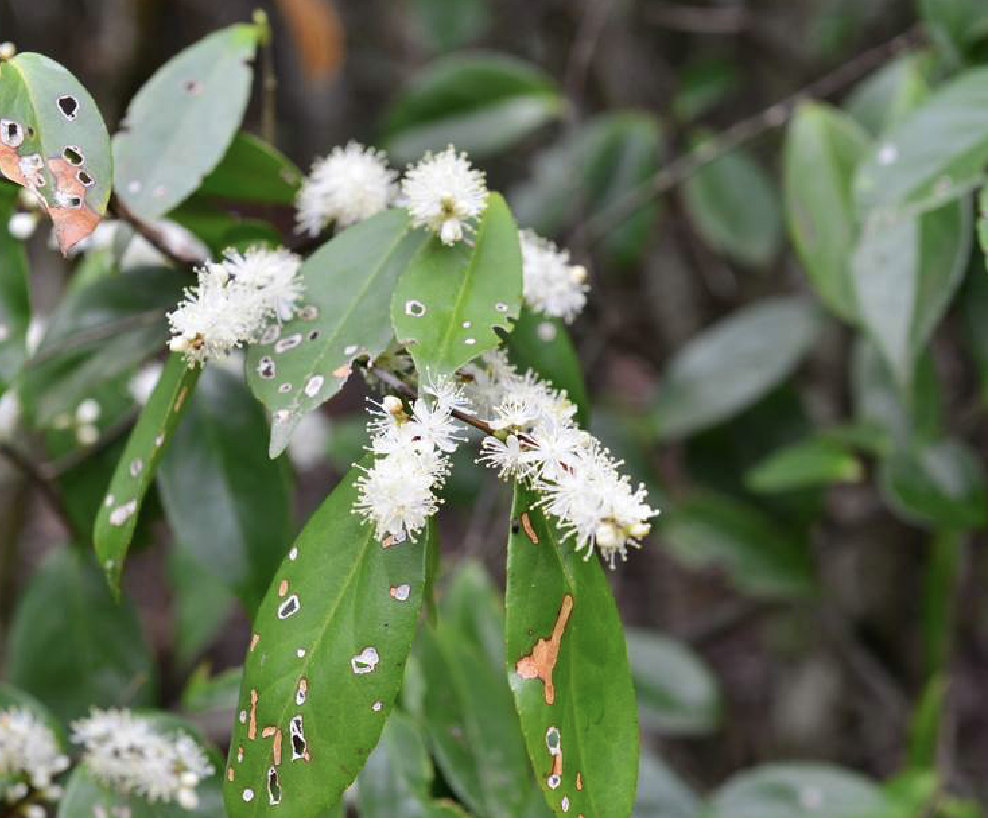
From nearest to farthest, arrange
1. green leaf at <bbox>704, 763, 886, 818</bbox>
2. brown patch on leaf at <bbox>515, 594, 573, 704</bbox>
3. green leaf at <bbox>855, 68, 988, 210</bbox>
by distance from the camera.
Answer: brown patch on leaf at <bbox>515, 594, 573, 704</bbox>, green leaf at <bbox>855, 68, 988, 210</bbox>, green leaf at <bbox>704, 763, 886, 818</bbox>

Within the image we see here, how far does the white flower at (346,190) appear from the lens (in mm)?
826

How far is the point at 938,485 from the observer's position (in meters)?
1.31

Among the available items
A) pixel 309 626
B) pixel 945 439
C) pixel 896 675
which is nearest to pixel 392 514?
pixel 309 626

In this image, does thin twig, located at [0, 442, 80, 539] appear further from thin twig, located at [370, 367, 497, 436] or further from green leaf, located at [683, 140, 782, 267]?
green leaf, located at [683, 140, 782, 267]

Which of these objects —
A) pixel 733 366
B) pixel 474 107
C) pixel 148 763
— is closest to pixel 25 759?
pixel 148 763

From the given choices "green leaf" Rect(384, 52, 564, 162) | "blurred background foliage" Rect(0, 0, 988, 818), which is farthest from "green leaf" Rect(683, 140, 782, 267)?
"green leaf" Rect(384, 52, 564, 162)

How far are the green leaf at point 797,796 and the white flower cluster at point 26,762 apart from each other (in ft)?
2.50

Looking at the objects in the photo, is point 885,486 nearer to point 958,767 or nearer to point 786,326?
point 786,326

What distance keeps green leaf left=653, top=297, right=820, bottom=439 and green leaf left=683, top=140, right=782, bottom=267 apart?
113 millimetres

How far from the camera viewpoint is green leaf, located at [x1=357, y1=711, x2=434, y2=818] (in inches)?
32.7

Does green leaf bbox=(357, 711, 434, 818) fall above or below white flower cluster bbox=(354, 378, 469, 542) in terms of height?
below

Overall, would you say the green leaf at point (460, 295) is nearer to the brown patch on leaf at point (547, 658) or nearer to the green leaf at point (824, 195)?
the brown patch on leaf at point (547, 658)

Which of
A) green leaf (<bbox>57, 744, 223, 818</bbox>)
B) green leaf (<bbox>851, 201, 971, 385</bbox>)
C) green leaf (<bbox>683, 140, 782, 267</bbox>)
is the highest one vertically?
green leaf (<bbox>683, 140, 782, 267</bbox>)

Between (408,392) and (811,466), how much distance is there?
30.9 inches
